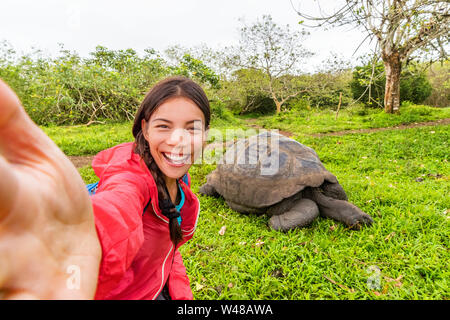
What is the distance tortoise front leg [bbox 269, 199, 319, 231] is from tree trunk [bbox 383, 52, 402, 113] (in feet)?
24.9

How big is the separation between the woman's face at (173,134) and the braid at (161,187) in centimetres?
4

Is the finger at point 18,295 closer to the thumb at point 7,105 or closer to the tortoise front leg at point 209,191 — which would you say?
the thumb at point 7,105

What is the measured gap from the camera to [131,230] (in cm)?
64

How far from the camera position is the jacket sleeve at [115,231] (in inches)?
22.1

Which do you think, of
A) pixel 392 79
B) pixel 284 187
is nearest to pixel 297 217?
pixel 284 187

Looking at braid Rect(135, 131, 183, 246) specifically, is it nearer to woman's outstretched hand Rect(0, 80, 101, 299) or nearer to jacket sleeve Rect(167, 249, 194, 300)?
jacket sleeve Rect(167, 249, 194, 300)

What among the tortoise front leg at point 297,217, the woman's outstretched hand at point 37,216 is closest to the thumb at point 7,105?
the woman's outstretched hand at point 37,216

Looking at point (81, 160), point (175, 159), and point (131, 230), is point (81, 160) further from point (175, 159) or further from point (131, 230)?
point (131, 230)

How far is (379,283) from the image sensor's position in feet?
5.74

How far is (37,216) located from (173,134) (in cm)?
69
